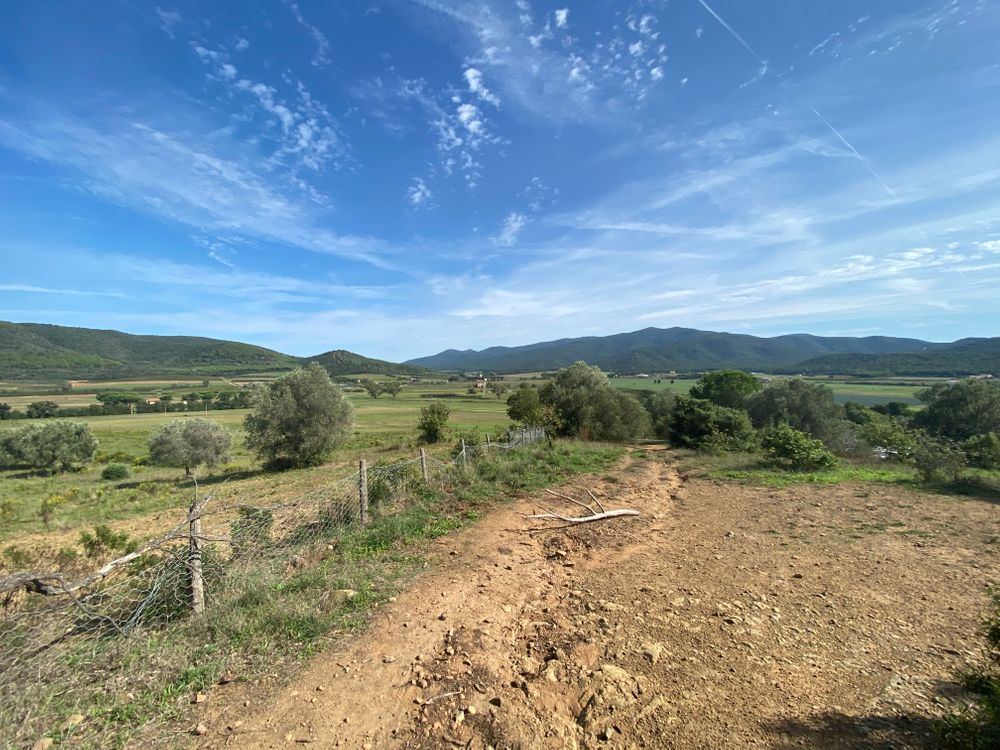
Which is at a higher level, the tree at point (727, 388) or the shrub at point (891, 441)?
the tree at point (727, 388)

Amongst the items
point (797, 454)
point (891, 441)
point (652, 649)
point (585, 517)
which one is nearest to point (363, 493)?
point (585, 517)

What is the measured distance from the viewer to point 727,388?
138 feet

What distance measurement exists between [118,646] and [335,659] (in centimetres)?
196

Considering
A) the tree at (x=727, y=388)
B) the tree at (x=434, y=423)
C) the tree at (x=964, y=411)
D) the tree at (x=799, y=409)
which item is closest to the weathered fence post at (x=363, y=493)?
the tree at (x=434, y=423)

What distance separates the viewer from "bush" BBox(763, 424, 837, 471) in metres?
13.9

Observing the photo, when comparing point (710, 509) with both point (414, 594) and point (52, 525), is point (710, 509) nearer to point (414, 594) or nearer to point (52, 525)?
point (414, 594)

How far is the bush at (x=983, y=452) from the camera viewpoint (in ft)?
45.7

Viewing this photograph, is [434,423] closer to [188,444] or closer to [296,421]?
[296,421]

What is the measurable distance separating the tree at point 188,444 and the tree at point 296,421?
6261 millimetres

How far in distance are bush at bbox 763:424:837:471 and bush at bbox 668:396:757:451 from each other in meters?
4.67

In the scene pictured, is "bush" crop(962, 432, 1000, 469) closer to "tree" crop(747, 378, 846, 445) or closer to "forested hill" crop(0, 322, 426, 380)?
"tree" crop(747, 378, 846, 445)

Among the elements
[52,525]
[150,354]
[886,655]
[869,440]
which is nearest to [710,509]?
[886,655]

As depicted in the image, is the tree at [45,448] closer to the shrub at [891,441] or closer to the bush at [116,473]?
the bush at [116,473]

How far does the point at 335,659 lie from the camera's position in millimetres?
3914
